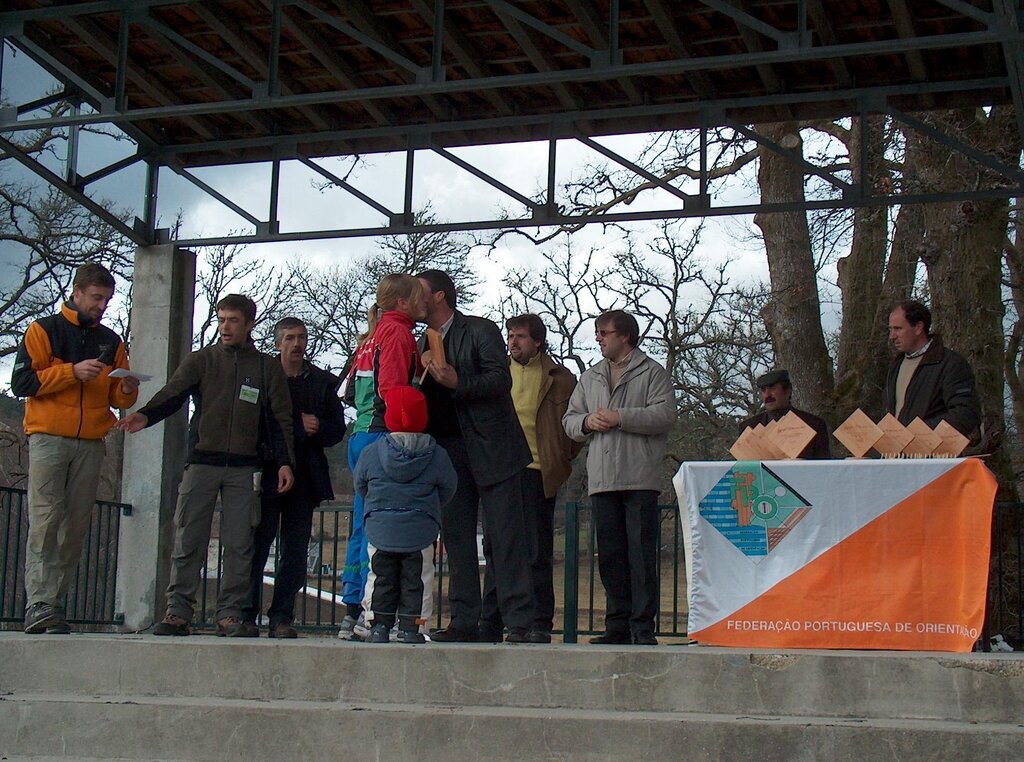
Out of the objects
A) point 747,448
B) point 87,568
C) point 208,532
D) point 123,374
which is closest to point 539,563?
point 747,448

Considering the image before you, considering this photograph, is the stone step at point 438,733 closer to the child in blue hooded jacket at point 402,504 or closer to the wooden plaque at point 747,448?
the child in blue hooded jacket at point 402,504

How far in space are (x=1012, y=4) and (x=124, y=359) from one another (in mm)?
5353

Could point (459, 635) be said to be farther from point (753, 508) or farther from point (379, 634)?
point (753, 508)

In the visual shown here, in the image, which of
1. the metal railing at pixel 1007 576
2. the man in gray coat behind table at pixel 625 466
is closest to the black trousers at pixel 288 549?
the man in gray coat behind table at pixel 625 466

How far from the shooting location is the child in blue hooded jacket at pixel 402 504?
602cm

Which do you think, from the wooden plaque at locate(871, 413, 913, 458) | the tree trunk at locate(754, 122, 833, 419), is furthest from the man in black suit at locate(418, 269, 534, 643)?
the tree trunk at locate(754, 122, 833, 419)

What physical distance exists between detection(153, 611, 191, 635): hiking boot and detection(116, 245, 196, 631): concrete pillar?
2.19 m

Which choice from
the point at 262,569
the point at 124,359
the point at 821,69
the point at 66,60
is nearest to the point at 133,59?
the point at 66,60

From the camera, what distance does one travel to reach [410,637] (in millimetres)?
6125

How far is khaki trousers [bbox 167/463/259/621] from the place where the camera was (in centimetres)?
715

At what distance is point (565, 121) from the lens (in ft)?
29.8

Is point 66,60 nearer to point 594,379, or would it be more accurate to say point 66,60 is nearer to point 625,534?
point 594,379

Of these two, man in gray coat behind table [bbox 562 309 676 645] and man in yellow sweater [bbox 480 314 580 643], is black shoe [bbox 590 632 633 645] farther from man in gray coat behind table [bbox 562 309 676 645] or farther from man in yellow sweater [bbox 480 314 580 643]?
man in yellow sweater [bbox 480 314 580 643]

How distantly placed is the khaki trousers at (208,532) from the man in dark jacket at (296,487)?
351 millimetres
